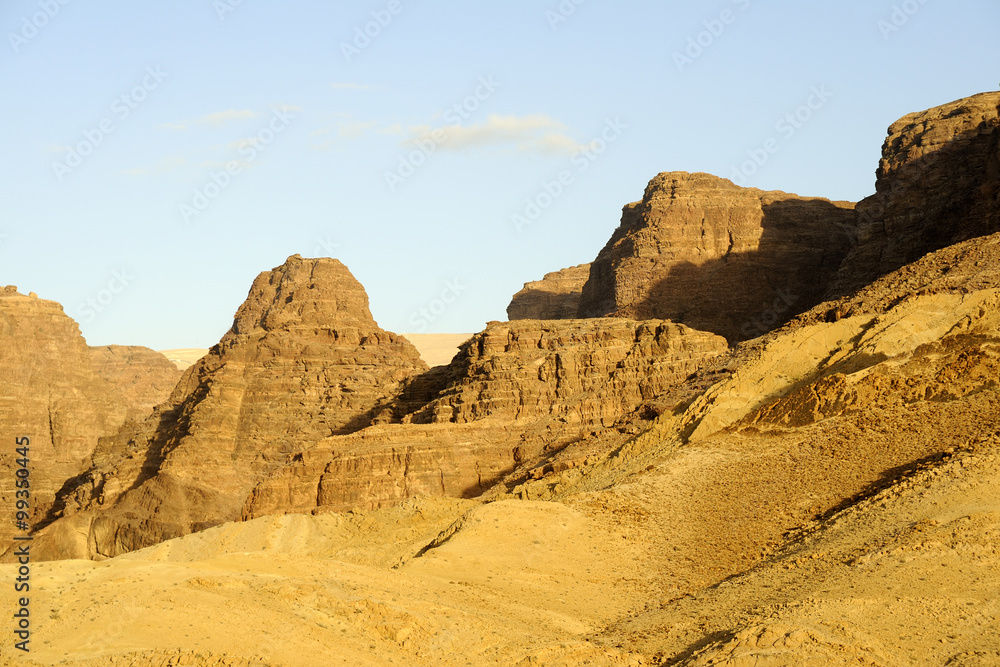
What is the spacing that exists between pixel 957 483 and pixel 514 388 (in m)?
33.1

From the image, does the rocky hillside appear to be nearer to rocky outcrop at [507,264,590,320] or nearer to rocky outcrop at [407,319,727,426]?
rocky outcrop at [407,319,727,426]

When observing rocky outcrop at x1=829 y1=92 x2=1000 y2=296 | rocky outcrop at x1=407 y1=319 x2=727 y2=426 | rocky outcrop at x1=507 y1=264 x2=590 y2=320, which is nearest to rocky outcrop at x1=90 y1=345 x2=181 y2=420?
rocky outcrop at x1=507 y1=264 x2=590 y2=320

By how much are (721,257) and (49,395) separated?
48435 millimetres

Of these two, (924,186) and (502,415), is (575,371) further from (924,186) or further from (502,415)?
(924,186)

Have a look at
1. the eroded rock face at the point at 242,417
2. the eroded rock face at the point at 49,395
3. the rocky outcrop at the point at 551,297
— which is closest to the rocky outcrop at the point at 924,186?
the eroded rock face at the point at 242,417

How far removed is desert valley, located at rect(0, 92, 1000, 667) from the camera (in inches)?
997

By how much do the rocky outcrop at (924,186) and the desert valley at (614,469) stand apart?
0.70ft

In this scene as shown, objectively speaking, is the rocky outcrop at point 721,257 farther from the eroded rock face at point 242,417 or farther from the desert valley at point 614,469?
the eroded rock face at point 242,417

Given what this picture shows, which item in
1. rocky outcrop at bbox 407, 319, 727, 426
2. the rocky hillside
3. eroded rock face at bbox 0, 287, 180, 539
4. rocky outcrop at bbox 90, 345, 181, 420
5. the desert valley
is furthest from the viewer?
rocky outcrop at bbox 90, 345, 181, 420

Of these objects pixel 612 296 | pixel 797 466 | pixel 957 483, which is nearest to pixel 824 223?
pixel 612 296

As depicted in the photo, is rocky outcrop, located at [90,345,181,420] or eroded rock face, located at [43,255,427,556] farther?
rocky outcrop, located at [90,345,181,420]

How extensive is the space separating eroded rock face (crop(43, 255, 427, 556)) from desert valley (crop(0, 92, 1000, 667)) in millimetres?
229

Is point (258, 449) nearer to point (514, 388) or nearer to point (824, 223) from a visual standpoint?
point (514, 388)

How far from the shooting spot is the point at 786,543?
32812 mm
